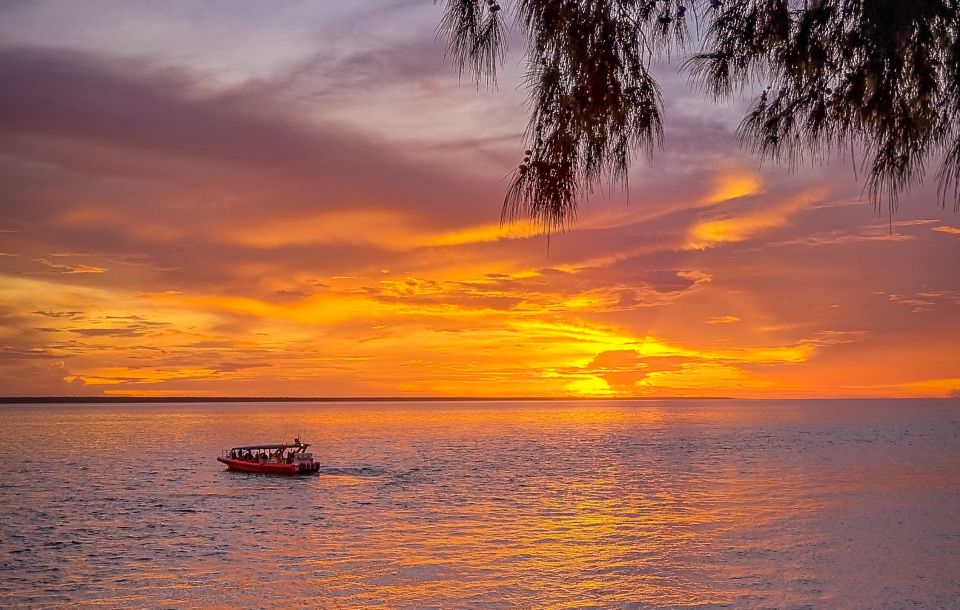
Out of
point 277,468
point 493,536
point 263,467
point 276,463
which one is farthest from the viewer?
point 276,463

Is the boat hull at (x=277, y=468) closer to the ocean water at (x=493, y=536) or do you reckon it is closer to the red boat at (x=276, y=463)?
the red boat at (x=276, y=463)

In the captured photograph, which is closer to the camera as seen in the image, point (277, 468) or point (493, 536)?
point (493, 536)

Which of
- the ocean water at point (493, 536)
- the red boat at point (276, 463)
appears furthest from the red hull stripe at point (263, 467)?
the ocean water at point (493, 536)

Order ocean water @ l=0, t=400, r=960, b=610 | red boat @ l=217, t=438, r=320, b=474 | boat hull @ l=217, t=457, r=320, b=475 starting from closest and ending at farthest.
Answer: ocean water @ l=0, t=400, r=960, b=610, boat hull @ l=217, t=457, r=320, b=475, red boat @ l=217, t=438, r=320, b=474

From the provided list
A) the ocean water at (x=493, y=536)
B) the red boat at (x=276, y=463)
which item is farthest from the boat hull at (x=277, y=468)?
the ocean water at (x=493, y=536)

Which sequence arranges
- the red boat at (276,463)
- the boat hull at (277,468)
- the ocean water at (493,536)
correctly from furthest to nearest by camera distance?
the red boat at (276,463), the boat hull at (277,468), the ocean water at (493,536)

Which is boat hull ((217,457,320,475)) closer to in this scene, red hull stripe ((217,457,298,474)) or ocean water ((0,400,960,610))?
red hull stripe ((217,457,298,474))

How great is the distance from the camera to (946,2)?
641 centimetres

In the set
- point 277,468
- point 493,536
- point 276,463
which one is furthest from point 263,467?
point 493,536

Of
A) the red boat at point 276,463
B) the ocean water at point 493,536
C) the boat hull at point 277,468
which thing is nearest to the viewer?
the ocean water at point 493,536

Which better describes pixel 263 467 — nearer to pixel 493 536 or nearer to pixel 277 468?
pixel 277 468

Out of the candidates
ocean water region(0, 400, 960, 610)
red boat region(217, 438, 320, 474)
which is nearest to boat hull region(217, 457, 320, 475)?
red boat region(217, 438, 320, 474)

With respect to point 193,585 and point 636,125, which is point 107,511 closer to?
point 193,585

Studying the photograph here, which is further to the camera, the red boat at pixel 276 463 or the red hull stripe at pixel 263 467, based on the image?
the red boat at pixel 276 463
